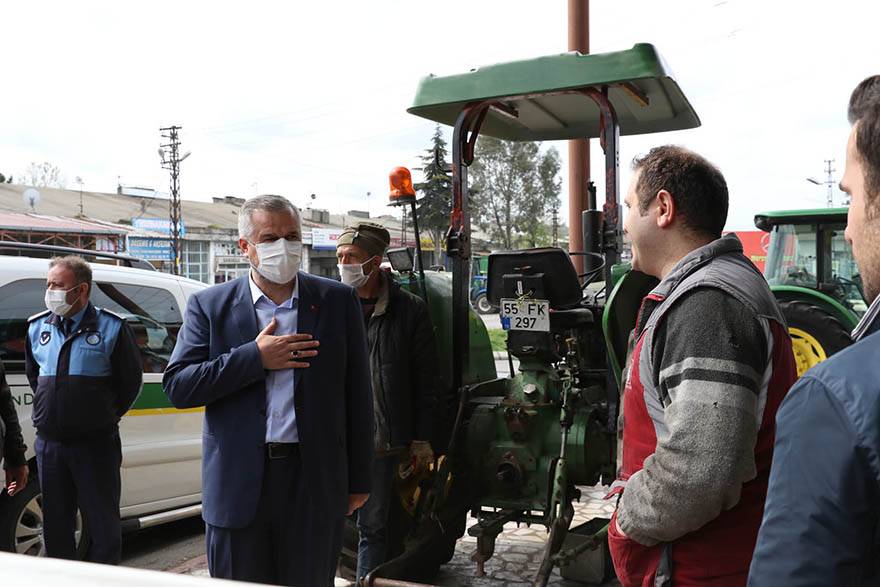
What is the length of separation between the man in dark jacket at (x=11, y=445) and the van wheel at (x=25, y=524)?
1.24 feet

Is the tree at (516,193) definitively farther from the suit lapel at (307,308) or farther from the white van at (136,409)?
the suit lapel at (307,308)

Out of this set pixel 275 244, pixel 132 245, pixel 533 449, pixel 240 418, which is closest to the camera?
pixel 240 418

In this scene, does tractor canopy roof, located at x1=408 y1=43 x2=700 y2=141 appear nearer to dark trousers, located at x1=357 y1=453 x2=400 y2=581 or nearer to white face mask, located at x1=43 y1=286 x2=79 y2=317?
dark trousers, located at x1=357 y1=453 x2=400 y2=581

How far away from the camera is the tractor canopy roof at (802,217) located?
9.11 meters

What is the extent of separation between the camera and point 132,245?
1618 inches

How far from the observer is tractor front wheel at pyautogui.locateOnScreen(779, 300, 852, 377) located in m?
8.39

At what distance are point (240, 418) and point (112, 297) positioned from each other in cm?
297

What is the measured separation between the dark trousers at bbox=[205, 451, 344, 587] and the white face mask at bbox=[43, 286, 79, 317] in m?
2.00

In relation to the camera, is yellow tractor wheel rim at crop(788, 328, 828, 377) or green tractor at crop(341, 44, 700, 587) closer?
green tractor at crop(341, 44, 700, 587)

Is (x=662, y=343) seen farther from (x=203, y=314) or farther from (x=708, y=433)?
(x=203, y=314)

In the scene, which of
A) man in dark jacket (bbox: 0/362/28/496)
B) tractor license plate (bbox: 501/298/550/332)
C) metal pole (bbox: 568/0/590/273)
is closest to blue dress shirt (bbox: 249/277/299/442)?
tractor license plate (bbox: 501/298/550/332)

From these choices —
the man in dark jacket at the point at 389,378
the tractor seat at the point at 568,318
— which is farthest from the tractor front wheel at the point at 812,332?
the man in dark jacket at the point at 389,378

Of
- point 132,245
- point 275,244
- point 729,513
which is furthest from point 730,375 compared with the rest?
point 132,245

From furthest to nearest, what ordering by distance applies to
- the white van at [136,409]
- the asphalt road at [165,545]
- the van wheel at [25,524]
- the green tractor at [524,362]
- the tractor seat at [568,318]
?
the asphalt road at [165,545] → the white van at [136,409] → the van wheel at [25,524] → the tractor seat at [568,318] → the green tractor at [524,362]
